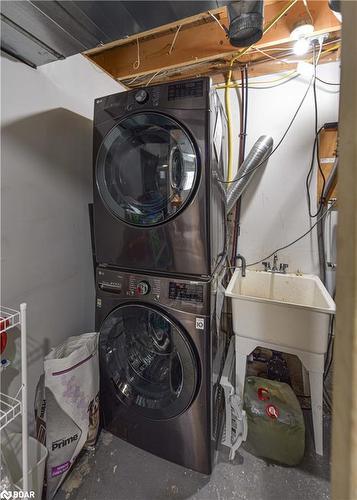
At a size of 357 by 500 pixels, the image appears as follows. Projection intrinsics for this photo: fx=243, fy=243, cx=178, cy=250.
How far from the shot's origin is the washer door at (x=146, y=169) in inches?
44.5

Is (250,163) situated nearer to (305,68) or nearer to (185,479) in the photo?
(305,68)

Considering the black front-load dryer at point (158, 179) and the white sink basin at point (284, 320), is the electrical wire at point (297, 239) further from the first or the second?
the black front-load dryer at point (158, 179)

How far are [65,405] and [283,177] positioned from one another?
6.45 ft

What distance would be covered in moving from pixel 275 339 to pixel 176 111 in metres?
1.26

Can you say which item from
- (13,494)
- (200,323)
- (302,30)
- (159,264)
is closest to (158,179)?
(159,264)

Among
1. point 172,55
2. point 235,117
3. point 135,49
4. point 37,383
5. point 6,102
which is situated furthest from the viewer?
point 235,117

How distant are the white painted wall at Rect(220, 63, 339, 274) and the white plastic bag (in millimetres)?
1401

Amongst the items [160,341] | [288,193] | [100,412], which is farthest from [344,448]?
[288,193]

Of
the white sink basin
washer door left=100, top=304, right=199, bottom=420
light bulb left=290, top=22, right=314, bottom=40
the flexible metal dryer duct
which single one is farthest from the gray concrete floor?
light bulb left=290, top=22, right=314, bottom=40

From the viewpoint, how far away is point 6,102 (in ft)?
3.58

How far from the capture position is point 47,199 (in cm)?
133

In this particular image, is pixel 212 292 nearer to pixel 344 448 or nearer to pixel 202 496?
pixel 344 448

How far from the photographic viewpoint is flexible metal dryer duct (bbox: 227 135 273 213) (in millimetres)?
1686

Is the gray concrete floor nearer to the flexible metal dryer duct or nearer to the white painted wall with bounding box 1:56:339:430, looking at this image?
the white painted wall with bounding box 1:56:339:430
